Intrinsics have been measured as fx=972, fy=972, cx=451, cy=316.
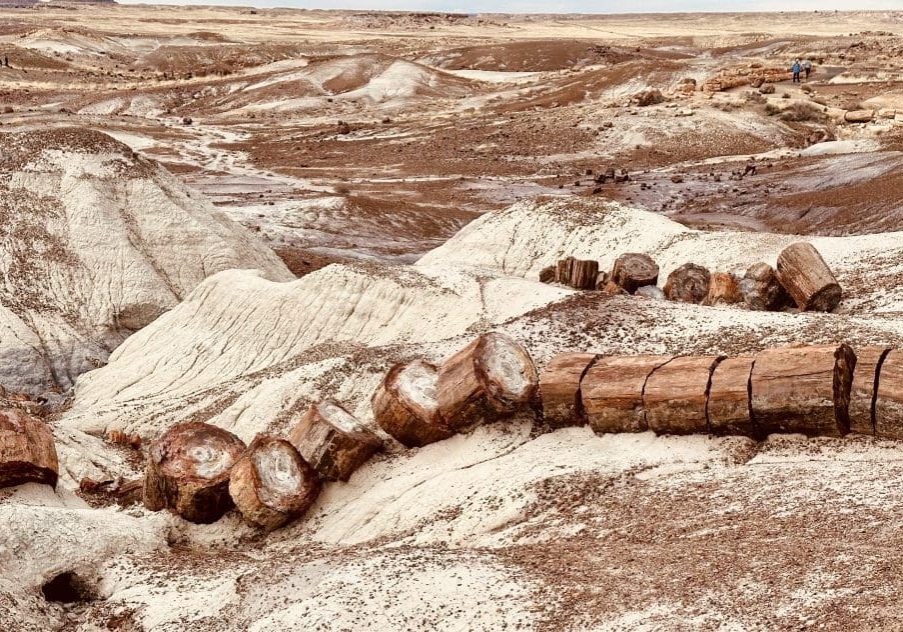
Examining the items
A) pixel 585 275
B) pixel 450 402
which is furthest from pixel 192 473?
pixel 585 275

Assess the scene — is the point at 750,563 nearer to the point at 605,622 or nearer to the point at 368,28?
the point at 605,622

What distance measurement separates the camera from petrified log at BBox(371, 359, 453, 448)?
9.01 m

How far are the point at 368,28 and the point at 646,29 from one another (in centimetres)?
3609

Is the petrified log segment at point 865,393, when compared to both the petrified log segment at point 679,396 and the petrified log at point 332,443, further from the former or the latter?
the petrified log at point 332,443

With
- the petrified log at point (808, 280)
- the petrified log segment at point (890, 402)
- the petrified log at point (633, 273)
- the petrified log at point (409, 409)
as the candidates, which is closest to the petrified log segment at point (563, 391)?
the petrified log at point (409, 409)

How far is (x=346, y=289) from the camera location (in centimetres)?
1456

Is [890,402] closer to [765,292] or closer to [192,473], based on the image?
[765,292]

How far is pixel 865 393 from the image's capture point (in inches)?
289

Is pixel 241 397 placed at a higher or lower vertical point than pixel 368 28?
lower

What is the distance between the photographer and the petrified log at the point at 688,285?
526 inches

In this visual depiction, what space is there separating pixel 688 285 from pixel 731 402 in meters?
5.93

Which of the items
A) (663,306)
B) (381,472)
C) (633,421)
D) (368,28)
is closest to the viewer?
(633,421)

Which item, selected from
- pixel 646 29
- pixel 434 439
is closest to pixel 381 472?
pixel 434 439

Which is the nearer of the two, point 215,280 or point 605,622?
point 605,622
